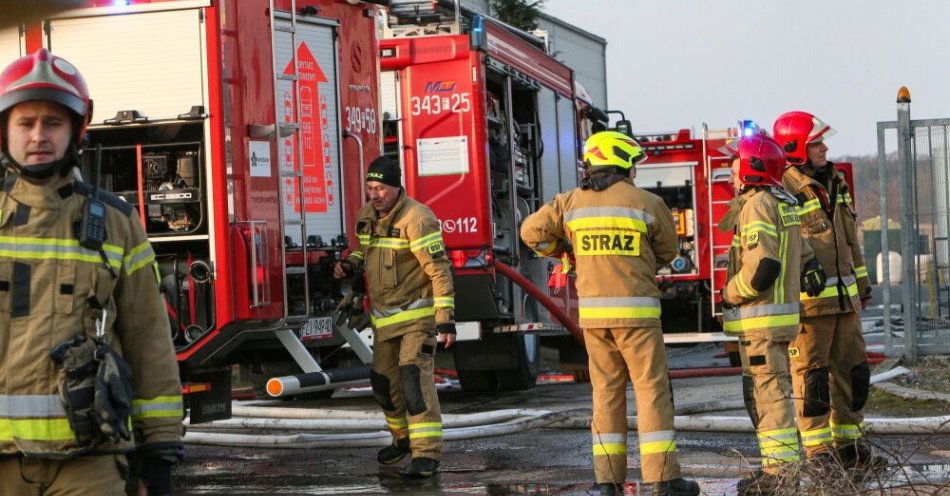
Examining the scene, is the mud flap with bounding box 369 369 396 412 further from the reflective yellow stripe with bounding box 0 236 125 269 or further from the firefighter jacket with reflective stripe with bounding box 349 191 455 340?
the reflective yellow stripe with bounding box 0 236 125 269

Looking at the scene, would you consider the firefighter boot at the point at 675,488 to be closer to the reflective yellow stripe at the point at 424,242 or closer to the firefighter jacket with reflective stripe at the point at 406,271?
the firefighter jacket with reflective stripe at the point at 406,271

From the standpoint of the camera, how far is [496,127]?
12.4m

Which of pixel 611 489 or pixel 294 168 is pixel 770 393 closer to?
pixel 611 489

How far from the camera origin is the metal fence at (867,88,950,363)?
1294cm

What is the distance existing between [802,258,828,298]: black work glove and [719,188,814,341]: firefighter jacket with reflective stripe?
11 cm

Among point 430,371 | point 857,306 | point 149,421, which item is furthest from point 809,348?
point 149,421

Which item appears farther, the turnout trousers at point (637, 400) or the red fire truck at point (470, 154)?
the red fire truck at point (470, 154)

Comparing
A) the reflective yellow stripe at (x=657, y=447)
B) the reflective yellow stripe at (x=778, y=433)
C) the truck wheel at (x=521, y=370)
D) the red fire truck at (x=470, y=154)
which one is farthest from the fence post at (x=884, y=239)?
the reflective yellow stripe at (x=657, y=447)

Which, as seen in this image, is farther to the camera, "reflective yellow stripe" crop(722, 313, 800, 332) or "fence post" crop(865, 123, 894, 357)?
"fence post" crop(865, 123, 894, 357)

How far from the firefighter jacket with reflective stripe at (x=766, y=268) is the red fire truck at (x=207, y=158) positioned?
2.60m

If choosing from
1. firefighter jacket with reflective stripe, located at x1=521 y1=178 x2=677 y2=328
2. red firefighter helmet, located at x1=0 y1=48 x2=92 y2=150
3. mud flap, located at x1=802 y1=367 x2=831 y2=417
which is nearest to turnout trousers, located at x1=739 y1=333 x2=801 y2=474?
mud flap, located at x1=802 y1=367 x2=831 y2=417

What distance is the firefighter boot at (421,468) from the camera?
7.65m

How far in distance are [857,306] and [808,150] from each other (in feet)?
2.78

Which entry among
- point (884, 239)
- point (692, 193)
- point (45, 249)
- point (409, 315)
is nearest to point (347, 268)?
point (409, 315)
